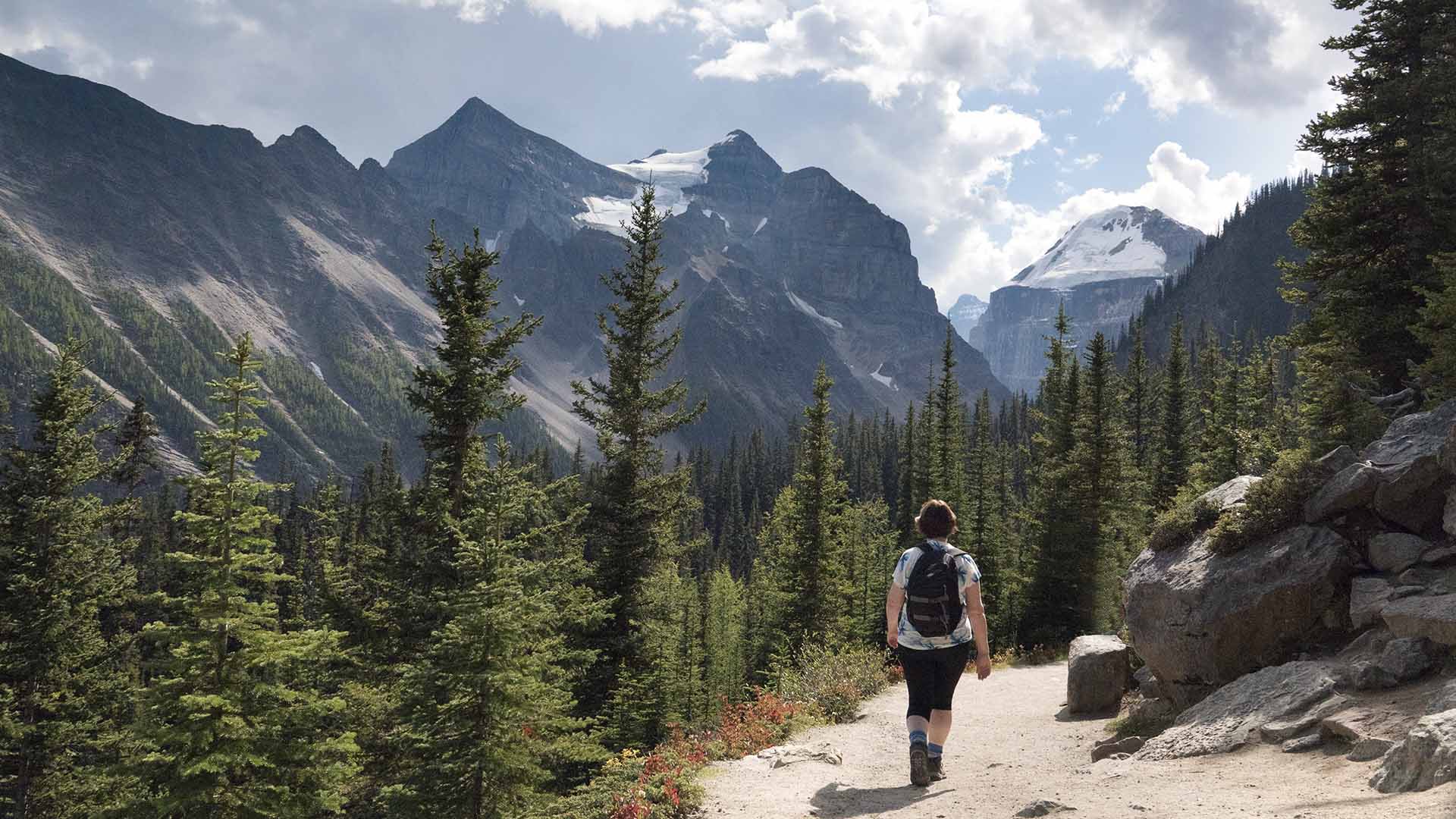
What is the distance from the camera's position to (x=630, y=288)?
22000mm

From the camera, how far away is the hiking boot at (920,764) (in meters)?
7.81

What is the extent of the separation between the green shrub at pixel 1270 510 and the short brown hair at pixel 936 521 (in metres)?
4.41

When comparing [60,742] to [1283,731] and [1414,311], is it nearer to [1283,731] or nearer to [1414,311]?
[1283,731]

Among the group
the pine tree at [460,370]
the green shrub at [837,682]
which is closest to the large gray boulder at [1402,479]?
the green shrub at [837,682]

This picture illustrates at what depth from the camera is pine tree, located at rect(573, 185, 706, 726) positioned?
19969mm

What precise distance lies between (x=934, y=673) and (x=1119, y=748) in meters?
3.38

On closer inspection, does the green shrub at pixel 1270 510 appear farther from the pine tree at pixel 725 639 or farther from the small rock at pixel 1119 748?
the pine tree at pixel 725 639

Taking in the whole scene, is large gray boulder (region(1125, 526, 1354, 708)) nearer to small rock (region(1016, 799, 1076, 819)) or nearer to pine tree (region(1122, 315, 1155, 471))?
small rock (region(1016, 799, 1076, 819))

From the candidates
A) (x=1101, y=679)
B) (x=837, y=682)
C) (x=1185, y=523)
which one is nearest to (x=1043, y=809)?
(x=1185, y=523)

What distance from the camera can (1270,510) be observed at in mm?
9773

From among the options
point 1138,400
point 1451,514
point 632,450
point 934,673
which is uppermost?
point 1138,400

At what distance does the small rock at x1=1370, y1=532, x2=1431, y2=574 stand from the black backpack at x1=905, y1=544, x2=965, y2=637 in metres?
5.21

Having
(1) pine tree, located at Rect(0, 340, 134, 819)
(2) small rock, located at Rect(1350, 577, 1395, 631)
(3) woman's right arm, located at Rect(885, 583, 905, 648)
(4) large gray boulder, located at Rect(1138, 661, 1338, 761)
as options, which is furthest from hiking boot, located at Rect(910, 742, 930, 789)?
(1) pine tree, located at Rect(0, 340, 134, 819)

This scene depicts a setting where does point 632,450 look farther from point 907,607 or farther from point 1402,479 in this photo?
point 1402,479
